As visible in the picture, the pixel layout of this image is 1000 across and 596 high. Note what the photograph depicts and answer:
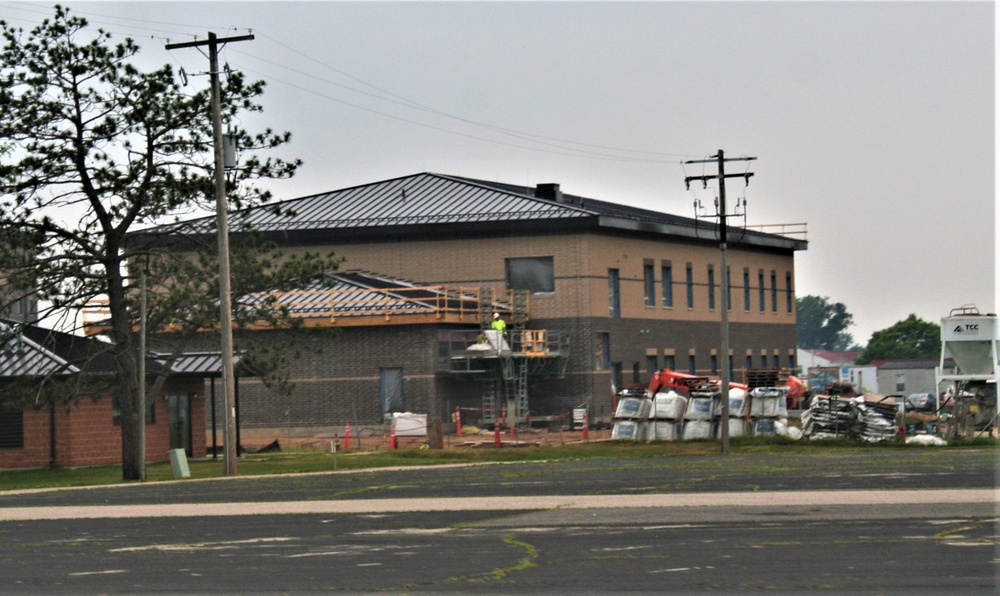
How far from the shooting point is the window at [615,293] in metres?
63.5

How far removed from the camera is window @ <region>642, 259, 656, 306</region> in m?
66.1

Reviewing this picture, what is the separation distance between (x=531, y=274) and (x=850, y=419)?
21.7 meters

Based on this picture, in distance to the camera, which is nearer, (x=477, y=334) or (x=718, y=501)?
(x=718, y=501)

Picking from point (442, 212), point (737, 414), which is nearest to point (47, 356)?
point (737, 414)

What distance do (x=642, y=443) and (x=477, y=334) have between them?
48.3 feet

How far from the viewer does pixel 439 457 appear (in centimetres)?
4209

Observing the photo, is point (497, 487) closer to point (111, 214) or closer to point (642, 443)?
point (111, 214)

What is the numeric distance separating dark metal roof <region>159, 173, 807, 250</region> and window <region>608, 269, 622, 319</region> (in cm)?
200

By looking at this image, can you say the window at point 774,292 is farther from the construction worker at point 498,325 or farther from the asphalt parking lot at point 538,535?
the asphalt parking lot at point 538,535

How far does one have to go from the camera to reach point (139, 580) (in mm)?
14625

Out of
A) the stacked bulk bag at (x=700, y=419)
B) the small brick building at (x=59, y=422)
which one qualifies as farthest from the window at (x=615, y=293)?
the small brick building at (x=59, y=422)

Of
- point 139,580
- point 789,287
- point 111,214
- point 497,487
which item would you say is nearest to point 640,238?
point 789,287

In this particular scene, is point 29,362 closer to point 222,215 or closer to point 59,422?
point 59,422

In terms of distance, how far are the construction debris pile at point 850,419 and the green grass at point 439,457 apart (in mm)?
1494
